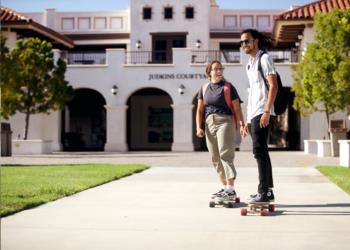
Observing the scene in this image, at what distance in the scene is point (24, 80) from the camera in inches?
1077

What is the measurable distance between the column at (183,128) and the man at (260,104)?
23154 millimetres

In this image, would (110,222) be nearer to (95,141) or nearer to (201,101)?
(201,101)

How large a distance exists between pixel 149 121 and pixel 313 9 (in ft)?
41.5

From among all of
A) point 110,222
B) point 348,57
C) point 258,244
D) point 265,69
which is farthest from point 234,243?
point 348,57

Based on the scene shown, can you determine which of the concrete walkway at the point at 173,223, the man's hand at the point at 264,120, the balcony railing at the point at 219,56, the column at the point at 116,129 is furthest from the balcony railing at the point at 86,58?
the man's hand at the point at 264,120

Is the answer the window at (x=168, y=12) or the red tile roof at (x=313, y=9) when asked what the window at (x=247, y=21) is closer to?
the window at (x=168, y=12)

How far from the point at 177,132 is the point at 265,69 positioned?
926 inches

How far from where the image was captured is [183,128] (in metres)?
30.4

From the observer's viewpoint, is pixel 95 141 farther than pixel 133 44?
Yes

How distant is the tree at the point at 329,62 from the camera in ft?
73.5

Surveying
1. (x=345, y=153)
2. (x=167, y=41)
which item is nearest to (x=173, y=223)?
(x=345, y=153)

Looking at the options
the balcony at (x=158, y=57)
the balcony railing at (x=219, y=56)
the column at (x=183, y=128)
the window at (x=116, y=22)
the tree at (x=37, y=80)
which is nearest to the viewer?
the tree at (x=37, y=80)

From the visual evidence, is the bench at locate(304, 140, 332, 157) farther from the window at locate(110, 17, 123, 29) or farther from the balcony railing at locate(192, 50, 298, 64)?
the window at locate(110, 17, 123, 29)

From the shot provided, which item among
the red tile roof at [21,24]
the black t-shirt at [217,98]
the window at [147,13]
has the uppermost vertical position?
the window at [147,13]
